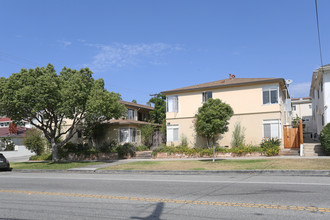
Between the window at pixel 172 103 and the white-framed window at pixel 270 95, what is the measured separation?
309 inches

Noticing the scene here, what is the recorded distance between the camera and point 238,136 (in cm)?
2453

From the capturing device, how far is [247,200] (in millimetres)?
7617

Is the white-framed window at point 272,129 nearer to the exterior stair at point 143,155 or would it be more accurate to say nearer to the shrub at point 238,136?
the shrub at point 238,136

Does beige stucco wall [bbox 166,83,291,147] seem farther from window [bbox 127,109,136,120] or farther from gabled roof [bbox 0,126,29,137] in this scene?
gabled roof [bbox 0,126,29,137]

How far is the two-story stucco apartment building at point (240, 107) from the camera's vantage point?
78.7ft

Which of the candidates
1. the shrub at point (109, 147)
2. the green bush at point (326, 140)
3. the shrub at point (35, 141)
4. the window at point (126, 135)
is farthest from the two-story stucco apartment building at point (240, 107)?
the shrub at point (35, 141)

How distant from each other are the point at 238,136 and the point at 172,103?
279 inches

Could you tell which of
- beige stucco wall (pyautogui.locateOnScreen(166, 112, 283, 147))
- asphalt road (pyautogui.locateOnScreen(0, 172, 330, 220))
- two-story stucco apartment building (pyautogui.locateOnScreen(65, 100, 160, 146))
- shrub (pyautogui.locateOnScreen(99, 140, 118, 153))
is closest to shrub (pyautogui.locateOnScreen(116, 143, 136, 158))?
shrub (pyautogui.locateOnScreen(99, 140, 118, 153))

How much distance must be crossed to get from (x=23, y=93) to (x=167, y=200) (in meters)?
16.3

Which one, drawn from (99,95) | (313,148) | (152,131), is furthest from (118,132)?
(313,148)

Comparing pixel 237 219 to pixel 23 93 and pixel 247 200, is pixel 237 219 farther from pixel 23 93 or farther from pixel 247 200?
pixel 23 93

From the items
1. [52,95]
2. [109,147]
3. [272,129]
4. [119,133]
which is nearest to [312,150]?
[272,129]

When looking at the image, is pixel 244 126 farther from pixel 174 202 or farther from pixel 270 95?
pixel 174 202

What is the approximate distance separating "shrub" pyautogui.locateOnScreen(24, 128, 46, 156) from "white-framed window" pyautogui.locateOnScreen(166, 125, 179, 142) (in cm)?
1349
